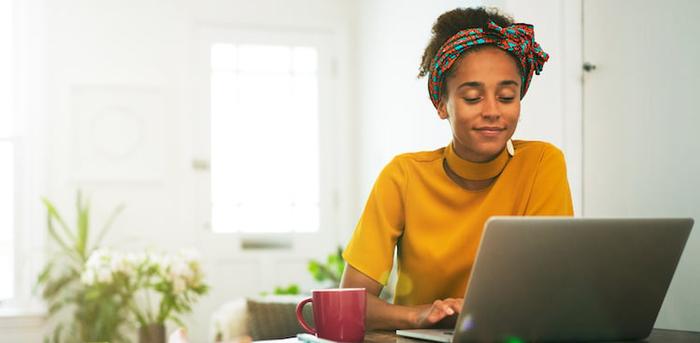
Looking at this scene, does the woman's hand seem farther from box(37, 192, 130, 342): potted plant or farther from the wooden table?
box(37, 192, 130, 342): potted plant

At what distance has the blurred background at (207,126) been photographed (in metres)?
5.34

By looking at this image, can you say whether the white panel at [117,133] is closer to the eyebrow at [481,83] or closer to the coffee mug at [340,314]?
the eyebrow at [481,83]

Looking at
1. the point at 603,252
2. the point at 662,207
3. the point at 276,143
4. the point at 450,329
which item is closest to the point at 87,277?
the point at 276,143

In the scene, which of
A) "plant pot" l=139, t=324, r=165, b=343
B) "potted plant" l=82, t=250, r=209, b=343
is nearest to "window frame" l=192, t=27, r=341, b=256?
"potted plant" l=82, t=250, r=209, b=343

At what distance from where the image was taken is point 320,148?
6.07m

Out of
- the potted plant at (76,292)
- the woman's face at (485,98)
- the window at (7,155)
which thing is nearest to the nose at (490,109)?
the woman's face at (485,98)

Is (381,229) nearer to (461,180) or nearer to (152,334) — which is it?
(461,180)

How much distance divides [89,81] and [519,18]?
11.1 feet

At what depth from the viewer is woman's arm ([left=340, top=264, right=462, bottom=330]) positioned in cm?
134

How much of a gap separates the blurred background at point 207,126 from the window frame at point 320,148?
0.03 feet

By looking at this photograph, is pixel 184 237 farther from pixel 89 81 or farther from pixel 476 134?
pixel 476 134

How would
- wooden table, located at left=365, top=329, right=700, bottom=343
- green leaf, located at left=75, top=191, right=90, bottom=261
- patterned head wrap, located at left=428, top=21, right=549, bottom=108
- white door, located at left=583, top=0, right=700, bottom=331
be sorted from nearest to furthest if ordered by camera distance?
wooden table, located at left=365, top=329, right=700, bottom=343
patterned head wrap, located at left=428, top=21, right=549, bottom=108
white door, located at left=583, top=0, right=700, bottom=331
green leaf, located at left=75, top=191, right=90, bottom=261

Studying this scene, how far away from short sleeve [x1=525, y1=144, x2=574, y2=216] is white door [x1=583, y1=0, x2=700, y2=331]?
0.72 meters

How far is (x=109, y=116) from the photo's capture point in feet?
18.4
